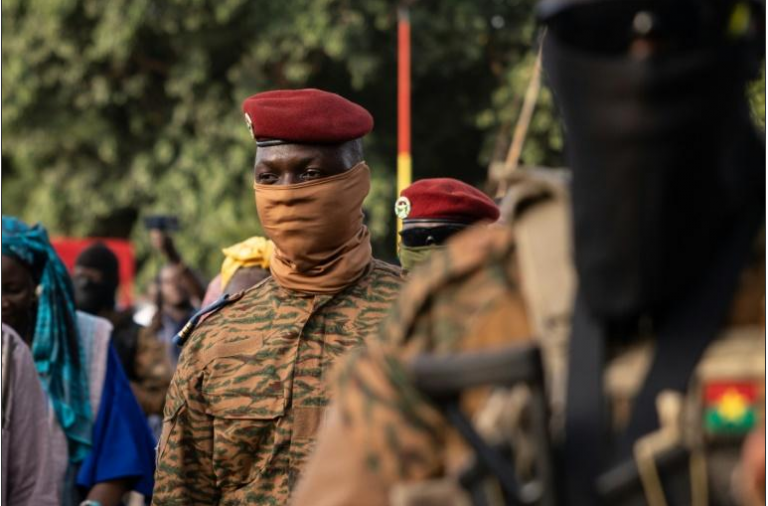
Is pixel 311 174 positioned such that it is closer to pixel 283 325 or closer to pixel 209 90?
pixel 283 325

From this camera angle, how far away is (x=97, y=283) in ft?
31.3

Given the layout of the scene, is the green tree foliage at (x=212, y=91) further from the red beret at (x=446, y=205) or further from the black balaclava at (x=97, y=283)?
the red beret at (x=446, y=205)

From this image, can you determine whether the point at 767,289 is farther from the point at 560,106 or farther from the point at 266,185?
the point at 266,185

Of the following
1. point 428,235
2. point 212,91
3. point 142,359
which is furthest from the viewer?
point 212,91

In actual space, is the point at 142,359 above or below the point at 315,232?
below

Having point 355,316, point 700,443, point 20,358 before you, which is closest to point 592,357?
point 700,443

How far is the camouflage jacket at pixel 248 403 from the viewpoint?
4.97 metres

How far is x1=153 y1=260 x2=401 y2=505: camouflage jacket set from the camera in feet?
16.3

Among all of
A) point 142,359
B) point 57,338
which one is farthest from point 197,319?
point 142,359

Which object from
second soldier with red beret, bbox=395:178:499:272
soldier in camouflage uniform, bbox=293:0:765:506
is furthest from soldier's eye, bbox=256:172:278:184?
soldier in camouflage uniform, bbox=293:0:765:506

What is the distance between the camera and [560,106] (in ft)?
9.07

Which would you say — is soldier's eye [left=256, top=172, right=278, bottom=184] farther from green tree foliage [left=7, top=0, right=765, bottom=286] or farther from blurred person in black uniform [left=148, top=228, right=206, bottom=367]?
green tree foliage [left=7, top=0, right=765, bottom=286]

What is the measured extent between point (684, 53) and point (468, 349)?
0.59 meters

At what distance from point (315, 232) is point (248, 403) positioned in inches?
23.5
